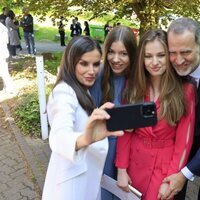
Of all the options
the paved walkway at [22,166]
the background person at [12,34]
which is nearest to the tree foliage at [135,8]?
the paved walkway at [22,166]

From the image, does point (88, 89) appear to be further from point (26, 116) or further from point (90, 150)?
point (26, 116)

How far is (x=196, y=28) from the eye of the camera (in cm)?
221

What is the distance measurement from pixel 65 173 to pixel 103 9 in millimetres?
7166

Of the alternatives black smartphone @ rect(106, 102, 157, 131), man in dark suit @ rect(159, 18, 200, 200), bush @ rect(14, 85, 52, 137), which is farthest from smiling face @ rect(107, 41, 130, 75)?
bush @ rect(14, 85, 52, 137)

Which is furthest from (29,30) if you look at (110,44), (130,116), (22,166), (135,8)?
(130,116)

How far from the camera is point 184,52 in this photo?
7.18 ft

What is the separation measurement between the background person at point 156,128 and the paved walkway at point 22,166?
1.59 metres

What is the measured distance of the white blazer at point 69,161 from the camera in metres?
A: 1.92

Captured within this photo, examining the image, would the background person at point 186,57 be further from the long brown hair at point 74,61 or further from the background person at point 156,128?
the long brown hair at point 74,61

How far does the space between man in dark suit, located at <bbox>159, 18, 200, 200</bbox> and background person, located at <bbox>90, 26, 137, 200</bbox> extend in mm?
369

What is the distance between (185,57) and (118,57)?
50cm

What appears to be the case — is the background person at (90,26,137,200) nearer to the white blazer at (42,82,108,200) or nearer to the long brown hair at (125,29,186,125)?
the long brown hair at (125,29,186,125)

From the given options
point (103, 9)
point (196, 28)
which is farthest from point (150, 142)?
point (103, 9)

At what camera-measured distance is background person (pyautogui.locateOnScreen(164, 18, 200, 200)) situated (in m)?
2.17
